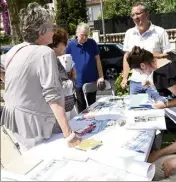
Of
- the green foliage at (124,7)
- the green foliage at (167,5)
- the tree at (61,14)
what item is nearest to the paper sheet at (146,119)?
the tree at (61,14)

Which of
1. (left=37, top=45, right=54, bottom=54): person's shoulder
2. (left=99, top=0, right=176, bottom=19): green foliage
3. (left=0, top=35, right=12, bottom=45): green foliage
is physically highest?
(left=99, top=0, right=176, bottom=19): green foliage

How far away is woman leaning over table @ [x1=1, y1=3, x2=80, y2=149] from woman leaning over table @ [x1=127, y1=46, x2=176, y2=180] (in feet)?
1.97

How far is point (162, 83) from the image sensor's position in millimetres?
2070

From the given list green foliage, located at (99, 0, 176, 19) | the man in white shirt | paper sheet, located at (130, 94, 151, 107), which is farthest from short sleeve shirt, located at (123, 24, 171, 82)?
green foliage, located at (99, 0, 176, 19)

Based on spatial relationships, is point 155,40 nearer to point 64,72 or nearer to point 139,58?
point 139,58

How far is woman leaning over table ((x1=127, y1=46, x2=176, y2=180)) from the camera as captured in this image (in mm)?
2045

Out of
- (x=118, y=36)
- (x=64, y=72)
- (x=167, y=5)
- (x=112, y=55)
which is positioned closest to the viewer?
(x=64, y=72)

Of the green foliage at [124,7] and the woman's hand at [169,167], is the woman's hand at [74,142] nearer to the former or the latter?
the woman's hand at [169,167]

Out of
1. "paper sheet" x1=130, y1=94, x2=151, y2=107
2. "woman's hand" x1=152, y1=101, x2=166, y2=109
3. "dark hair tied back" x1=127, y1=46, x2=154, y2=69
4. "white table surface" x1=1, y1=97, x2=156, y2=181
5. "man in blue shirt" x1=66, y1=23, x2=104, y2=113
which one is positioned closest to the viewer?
"white table surface" x1=1, y1=97, x2=156, y2=181

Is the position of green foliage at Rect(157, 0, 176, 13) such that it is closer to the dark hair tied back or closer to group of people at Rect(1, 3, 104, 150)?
the dark hair tied back

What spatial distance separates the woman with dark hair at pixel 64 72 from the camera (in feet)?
7.78

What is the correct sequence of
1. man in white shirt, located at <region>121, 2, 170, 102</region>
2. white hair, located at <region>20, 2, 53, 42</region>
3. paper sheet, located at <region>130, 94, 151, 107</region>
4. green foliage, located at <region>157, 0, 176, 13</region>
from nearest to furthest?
1. white hair, located at <region>20, 2, 53, 42</region>
2. paper sheet, located at <region>130, 94, 151, 107</region>
3. man in white shirt, located at <region>121, 2, 170, 102</region>
4. green foliage, located at <region>157, 0, 176, 13</region>

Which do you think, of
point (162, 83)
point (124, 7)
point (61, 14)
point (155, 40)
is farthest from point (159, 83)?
point (61, 14)

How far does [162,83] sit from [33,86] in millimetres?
796
